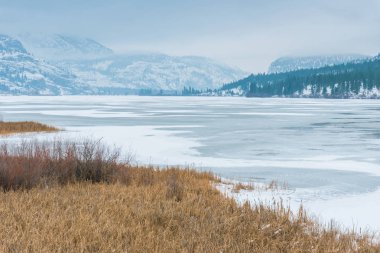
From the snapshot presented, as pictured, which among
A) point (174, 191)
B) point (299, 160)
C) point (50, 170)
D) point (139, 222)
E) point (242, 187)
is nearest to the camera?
point (139, 222)

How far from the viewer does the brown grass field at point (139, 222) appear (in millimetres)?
6559

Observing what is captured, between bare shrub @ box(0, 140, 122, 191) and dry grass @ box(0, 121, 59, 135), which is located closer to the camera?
bare shrub @ box(0, 140, 122, 191)

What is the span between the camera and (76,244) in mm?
6492

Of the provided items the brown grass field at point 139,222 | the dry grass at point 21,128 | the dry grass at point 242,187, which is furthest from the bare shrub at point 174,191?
the dry grass at point 21,128

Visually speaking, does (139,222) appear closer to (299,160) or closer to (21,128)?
(299,160)

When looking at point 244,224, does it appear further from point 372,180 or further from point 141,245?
point 372,180

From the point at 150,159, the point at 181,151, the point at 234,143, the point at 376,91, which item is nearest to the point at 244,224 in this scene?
the point at 150,159

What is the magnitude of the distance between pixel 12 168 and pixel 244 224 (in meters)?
5.93

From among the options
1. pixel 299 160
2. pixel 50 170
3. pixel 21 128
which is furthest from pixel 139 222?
pixel 21 128

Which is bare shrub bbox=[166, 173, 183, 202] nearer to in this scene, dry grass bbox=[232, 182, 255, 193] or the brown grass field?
the brown grass field

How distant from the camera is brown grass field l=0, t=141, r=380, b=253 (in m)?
6.56

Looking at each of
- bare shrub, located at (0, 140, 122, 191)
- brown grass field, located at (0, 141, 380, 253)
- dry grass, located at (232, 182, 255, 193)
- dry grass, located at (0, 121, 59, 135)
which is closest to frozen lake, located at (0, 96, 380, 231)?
dry grass, located at (232, 182, 255, 193)

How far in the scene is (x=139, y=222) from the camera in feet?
24.7

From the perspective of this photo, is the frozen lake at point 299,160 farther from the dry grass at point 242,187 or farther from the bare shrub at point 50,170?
the bare shrub at point 50,170
